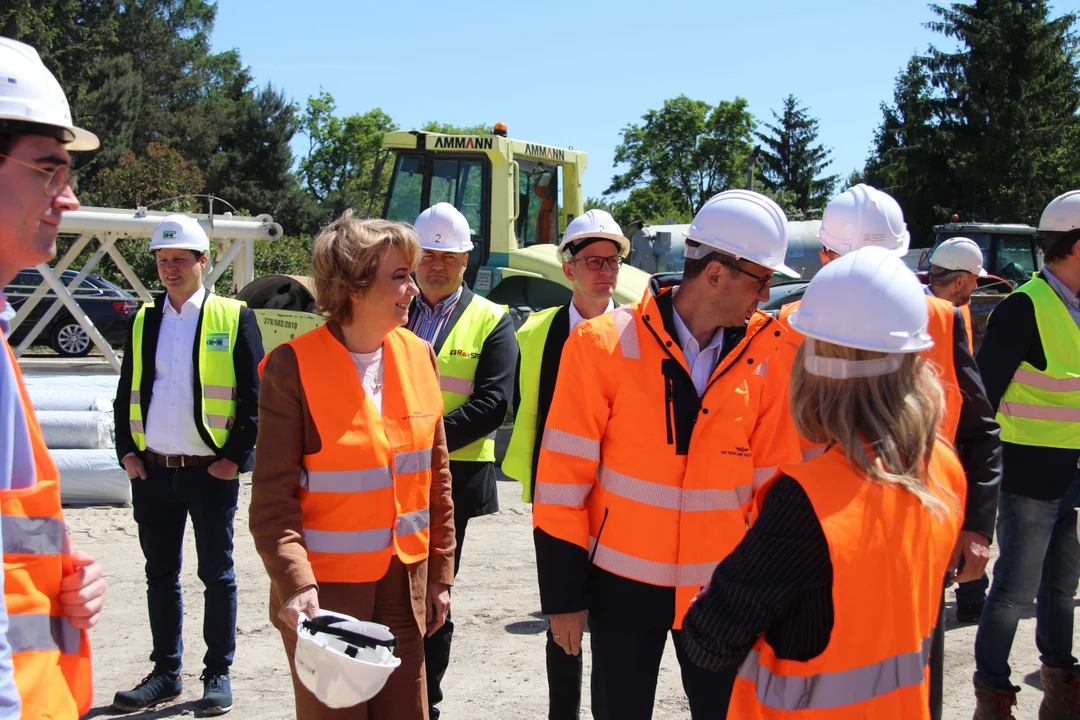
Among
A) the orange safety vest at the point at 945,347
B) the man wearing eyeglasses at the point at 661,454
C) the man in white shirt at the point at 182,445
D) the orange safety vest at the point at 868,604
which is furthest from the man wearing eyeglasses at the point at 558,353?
the orange safety vest at the point at 868,604

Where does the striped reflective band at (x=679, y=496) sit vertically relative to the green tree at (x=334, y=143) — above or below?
below

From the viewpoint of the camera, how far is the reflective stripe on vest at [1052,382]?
3.99m

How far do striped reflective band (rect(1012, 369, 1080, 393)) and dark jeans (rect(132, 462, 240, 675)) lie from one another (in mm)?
3500

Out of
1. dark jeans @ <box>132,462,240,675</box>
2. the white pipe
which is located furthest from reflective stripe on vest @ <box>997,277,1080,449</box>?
the white pipe

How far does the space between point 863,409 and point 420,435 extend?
1.52 metres

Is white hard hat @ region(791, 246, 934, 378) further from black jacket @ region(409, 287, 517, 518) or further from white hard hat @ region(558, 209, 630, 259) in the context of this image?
white hard hat @ region(558, 209, 630, 259)

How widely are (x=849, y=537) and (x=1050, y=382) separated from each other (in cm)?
278

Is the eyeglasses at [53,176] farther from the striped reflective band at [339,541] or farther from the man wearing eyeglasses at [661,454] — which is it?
the man wearing eyeglasses at [661,454]

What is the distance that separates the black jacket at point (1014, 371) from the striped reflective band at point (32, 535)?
3.55m

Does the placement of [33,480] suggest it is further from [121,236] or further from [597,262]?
[121,236]

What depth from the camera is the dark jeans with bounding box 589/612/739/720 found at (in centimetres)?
273

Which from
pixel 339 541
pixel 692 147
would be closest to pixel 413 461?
pixel 339 541

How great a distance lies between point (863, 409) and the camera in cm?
185

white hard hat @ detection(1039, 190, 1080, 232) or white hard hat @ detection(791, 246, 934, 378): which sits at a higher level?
white hard hat @ detection(1039, 190, 1080, 232)
